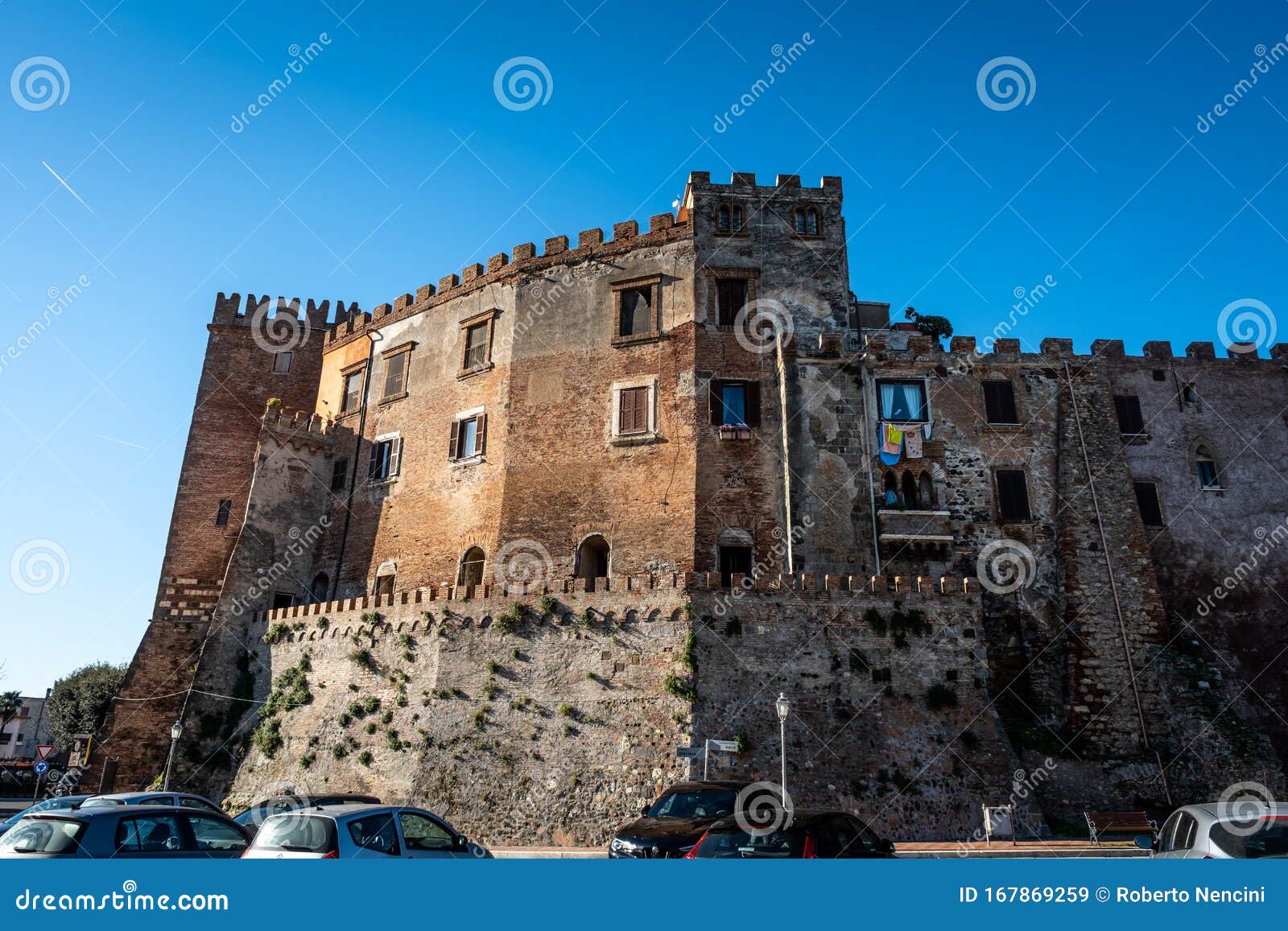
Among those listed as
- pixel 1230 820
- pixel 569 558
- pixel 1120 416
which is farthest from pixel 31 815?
pixel 1120 416

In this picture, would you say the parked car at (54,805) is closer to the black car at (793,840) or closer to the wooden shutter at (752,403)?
the black car at (793,840)

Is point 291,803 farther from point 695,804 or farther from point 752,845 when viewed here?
point 752,845

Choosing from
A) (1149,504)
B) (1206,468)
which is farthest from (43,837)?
(1206,468)

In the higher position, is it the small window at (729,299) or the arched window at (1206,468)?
the small window at (729,299)

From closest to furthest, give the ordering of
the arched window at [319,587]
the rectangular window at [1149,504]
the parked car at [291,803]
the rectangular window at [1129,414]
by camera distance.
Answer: the parked car at [291,803] → the rectangular window at [1149,504] → the rectangular window at [1129,414] → the arched window at [319,587]

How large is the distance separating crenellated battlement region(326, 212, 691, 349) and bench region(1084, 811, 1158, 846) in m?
21.5

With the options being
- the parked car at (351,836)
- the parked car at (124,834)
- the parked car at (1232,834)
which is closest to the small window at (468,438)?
the parked car at (124,834)

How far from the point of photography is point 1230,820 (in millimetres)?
9203

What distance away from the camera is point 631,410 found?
29.5 m

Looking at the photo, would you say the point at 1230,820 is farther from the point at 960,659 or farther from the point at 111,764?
the point at 111,764

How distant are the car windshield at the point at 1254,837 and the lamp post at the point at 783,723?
943cm

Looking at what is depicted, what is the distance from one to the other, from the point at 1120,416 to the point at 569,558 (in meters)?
20.0

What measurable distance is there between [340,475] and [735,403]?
55.1 feet

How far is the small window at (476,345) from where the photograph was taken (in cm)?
3275
